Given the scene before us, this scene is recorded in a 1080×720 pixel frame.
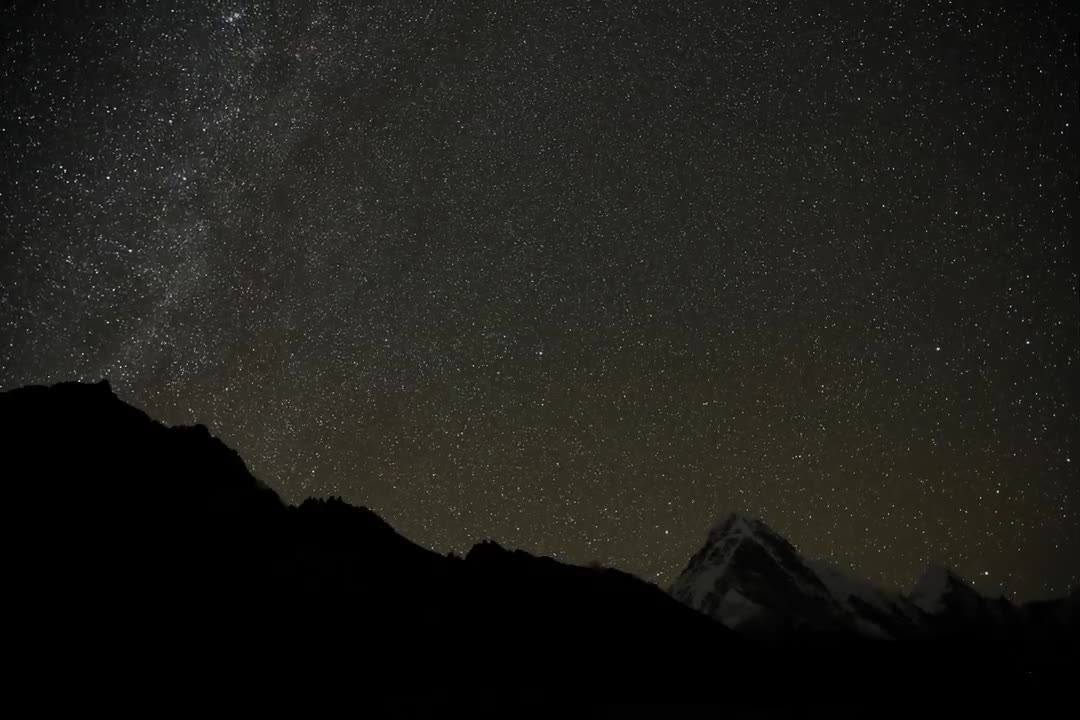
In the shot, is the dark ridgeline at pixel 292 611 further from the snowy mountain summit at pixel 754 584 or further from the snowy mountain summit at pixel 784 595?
the snowy mountain summit at pixel 754 584

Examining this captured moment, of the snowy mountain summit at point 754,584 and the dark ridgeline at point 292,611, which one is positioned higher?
the snowy mountain summit at point 754,584

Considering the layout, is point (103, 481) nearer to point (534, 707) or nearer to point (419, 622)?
point (419, 622)

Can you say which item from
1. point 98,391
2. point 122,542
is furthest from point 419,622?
point 98,391

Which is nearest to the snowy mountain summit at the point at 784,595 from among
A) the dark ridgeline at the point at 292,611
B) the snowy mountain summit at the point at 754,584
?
the snowy mountain summit at the point at 754,584

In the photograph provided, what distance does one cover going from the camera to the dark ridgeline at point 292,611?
2686 centimetres

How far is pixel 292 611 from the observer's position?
106 ft

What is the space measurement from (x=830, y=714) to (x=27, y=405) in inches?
1558

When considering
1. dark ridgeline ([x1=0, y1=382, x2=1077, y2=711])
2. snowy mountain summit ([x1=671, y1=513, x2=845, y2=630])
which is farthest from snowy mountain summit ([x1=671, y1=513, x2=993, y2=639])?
dark ridgeline ([x1=0, y1=382, x2=1077, y2=711])

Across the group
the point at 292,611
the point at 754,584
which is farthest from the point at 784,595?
the point at 292,611

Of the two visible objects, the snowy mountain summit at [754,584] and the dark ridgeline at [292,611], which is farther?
the snowy mountain summit at [754,584]

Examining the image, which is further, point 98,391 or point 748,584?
point 748,584

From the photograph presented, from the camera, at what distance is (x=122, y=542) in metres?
30.6

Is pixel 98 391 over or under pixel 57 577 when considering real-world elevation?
over

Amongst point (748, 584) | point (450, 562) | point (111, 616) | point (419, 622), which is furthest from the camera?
point (748, 584)
